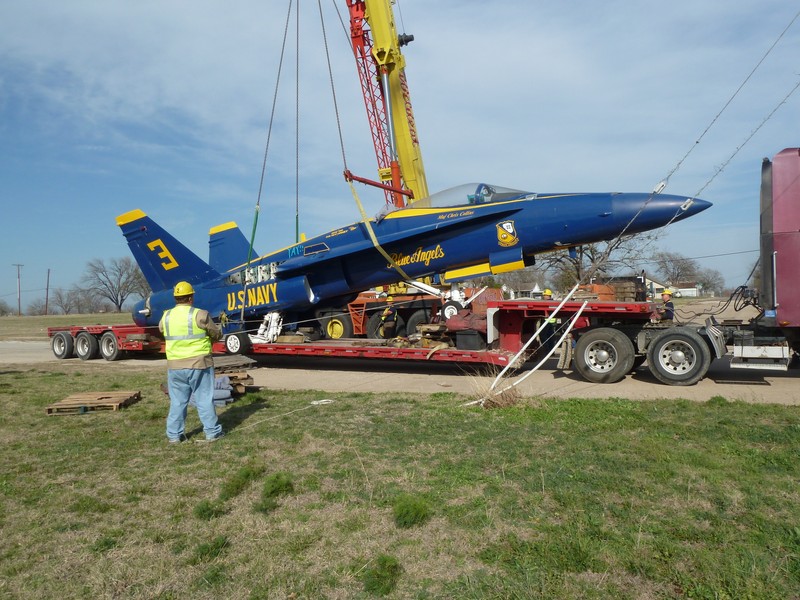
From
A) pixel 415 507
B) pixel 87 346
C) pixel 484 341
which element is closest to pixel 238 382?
pixel 484 341

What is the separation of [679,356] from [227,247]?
1167cm

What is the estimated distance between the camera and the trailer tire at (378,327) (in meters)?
16.7

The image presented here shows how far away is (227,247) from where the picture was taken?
51.8 ft

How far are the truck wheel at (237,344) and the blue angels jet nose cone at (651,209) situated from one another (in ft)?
27.6

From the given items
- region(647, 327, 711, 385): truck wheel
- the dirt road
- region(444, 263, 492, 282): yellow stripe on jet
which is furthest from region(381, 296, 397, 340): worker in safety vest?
region(647, 327, 711, 385): truck wheel

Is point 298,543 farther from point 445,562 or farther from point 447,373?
point 447,373

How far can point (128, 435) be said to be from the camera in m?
6.45

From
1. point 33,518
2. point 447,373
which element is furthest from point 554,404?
point 33,518

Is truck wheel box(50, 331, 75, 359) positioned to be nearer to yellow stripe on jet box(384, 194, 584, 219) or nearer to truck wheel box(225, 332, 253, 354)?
truck wheel box(225, 332, 253, 354)

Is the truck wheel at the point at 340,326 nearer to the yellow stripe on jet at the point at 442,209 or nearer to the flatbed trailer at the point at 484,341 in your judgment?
the flatbed trailer at the point at 484,341

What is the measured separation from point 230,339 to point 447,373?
5.13 m

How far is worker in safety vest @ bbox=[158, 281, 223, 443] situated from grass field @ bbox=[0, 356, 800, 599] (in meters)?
0.27

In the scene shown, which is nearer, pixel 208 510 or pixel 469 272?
pixel 208 510

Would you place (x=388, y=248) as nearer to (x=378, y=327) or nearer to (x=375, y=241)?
(x=375, y=241)
